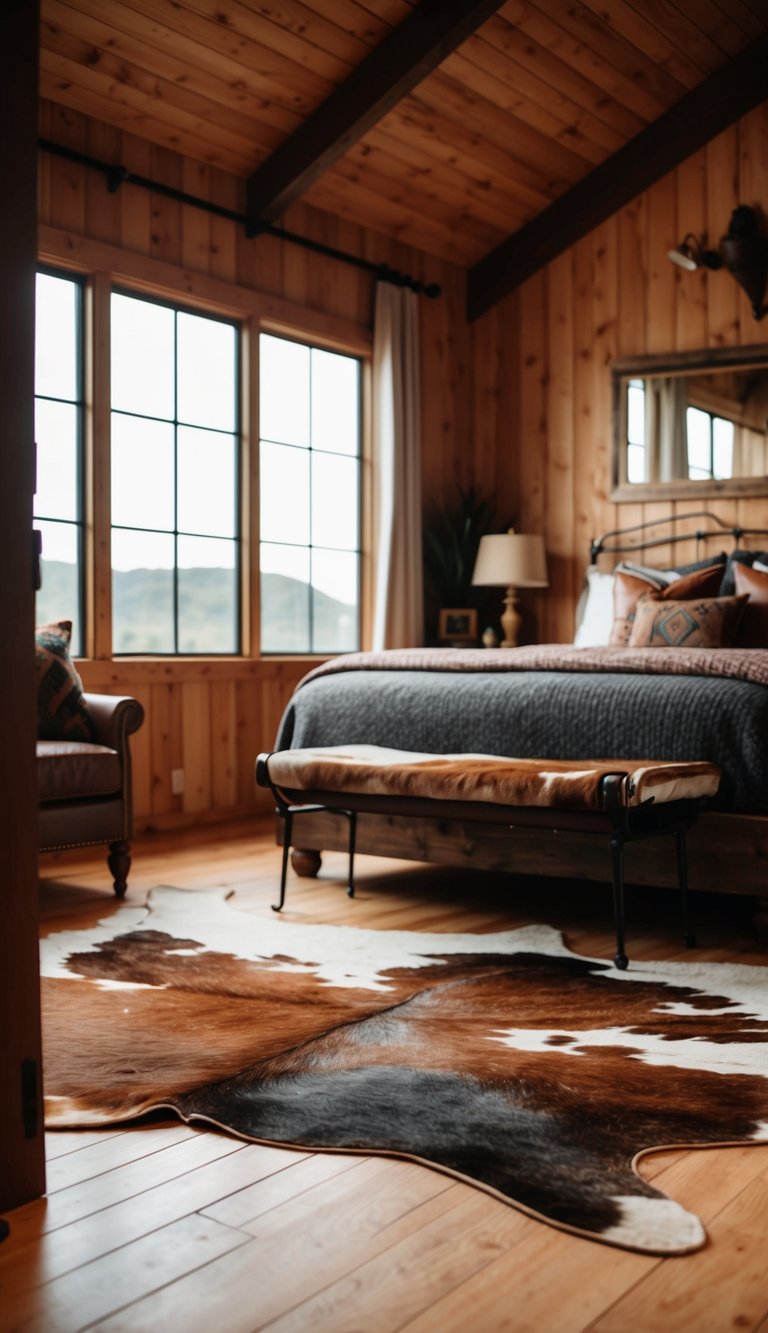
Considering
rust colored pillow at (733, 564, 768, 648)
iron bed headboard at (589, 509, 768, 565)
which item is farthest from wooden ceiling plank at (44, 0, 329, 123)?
rust colored pillow at (733, 564, 768, 648)

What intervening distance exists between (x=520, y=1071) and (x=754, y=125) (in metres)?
5.15

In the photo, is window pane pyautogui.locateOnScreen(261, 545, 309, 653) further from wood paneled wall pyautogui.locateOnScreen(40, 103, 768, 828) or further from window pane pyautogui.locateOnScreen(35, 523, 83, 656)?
window pane pyautogui.locateOnScreen(35, 523, 83, 656)

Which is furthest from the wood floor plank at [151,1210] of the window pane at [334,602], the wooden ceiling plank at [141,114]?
the window pane at [334,602]

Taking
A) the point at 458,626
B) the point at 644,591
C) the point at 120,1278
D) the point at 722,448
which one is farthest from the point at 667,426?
the point at 120,1278

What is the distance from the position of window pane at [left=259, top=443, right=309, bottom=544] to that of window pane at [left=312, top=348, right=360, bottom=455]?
18 cm

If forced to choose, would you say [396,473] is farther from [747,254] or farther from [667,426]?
[747,254]

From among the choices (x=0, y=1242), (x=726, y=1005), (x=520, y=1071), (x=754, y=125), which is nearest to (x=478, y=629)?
(x=754, y=125)

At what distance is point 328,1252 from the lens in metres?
1.54

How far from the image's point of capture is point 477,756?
347 cm

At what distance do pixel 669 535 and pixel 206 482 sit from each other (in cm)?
236

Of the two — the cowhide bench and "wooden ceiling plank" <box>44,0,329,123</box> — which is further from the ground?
"wooden ceiling plank" <box>44,0,329,123</box>

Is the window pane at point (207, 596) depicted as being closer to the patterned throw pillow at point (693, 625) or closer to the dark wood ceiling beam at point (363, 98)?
the dark wood ceiling beam at point (363, 98)

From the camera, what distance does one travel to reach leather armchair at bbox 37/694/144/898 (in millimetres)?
3611

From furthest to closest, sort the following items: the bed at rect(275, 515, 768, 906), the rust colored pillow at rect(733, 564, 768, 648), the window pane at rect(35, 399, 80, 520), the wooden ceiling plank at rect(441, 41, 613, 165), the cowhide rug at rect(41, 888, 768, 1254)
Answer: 1. the wooden ceiling plank at rect(441, 41, 613, 165)
2. the rust colored pillow at rect(733, 564, 768, 648)
3. the window pane at rect(35, 399, 80, 520)
4. the bed at rect(275, 515, 768, 906)
5. the cowhide rug at rect(41, 888, 768, 1254)
